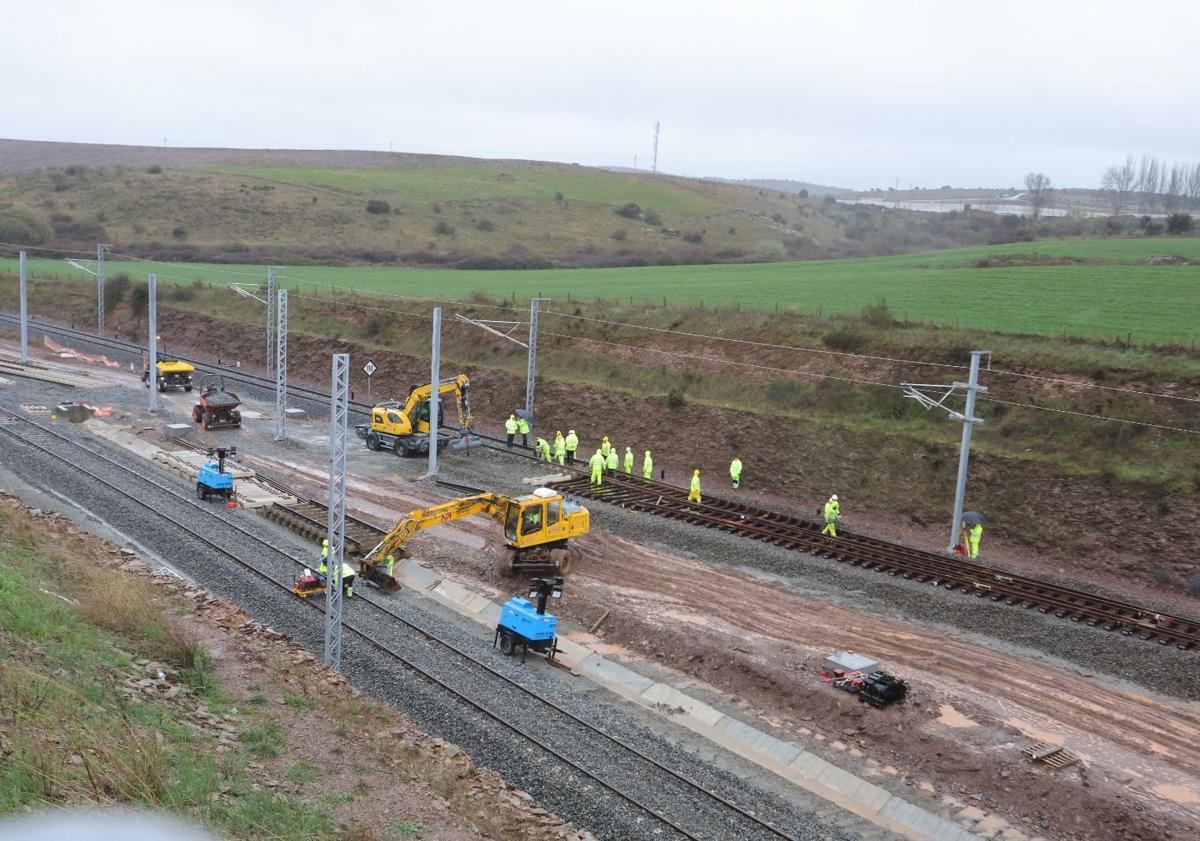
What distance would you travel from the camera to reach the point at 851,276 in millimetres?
64875

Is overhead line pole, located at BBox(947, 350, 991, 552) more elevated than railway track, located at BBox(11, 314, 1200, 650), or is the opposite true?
overhead line pole, located at BBox(947, 350, 991, 552)

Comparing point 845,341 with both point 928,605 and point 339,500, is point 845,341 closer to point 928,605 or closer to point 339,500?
point 928,605

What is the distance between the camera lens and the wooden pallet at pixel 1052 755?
17.0 m

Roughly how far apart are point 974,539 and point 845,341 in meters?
14.6

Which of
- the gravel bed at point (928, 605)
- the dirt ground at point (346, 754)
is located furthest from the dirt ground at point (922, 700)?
the dirt ground at point (346, 754)

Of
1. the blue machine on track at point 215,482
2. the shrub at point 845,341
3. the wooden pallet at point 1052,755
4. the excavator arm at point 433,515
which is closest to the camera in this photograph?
the wooden pallet at point 1052,755

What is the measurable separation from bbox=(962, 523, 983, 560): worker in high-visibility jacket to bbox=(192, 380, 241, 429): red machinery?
95.6ft

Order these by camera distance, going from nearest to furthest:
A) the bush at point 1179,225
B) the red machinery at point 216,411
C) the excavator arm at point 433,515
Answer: the excavator arm at point 433,515
the red machinery at point 216,411
the bush at point 1179,225

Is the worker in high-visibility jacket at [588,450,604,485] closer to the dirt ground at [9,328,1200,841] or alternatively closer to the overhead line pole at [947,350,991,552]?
the dirt ground at [9,328,1200,841]

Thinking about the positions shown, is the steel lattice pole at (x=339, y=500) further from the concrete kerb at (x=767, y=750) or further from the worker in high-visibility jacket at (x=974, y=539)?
the worker in high-visibility jacket at (x=974, y=539)

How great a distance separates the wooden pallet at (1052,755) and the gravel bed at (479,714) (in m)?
4.34

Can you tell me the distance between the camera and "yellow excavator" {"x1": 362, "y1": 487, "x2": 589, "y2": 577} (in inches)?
989

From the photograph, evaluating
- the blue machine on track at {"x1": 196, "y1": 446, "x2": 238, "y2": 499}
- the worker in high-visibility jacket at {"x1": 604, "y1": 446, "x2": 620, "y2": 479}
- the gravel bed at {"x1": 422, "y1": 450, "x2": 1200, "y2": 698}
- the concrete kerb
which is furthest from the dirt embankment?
the blue machine on track at {"x1": 196, "y1": 446, "x2": 238, "y2": 499}

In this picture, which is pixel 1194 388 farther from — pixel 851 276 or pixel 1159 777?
pixel 851 276
